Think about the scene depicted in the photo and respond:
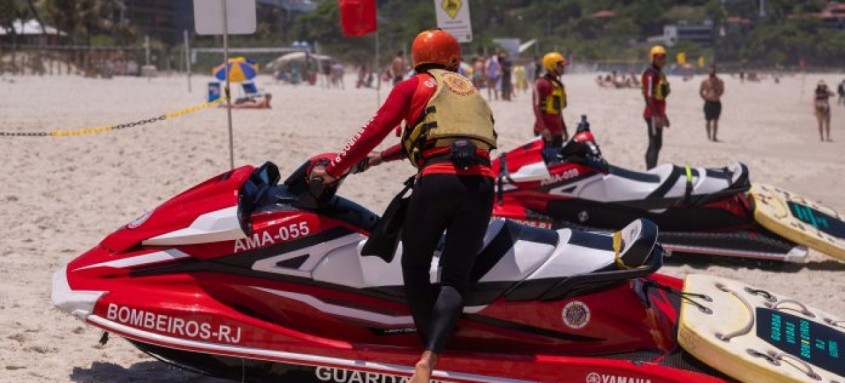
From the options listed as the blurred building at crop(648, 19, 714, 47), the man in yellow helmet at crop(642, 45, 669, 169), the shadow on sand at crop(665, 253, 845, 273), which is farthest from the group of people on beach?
the blurred building at crop(648, 19, 714, 47)

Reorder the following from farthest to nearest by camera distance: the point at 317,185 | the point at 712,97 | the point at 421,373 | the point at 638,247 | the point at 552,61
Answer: the point at 712,97, the point at 552,61, the point at 638,247, the point at 317,185, the point at 421,373

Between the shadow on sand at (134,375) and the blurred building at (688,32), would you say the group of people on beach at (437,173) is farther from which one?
the blurred building at (688,32)

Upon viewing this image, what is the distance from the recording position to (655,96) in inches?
518

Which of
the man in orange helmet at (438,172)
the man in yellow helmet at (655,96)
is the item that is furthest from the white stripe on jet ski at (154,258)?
the man in yellow helmet at (655,96)

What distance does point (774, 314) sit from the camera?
5.60 meters

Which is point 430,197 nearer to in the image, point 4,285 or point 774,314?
point 774,314

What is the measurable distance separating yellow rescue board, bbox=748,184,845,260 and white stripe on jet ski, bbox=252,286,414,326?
17.0 feet

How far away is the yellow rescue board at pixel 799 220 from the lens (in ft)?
30.2

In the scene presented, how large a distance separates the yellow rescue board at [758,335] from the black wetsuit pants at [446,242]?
117 cm

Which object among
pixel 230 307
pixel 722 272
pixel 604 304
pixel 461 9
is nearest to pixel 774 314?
pixel 604 304

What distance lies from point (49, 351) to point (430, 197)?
2.64 meters

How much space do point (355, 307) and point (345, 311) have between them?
55 mm

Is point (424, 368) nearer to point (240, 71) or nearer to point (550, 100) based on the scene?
point (550, 100)

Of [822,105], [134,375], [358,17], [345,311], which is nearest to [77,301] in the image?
[134,375]
